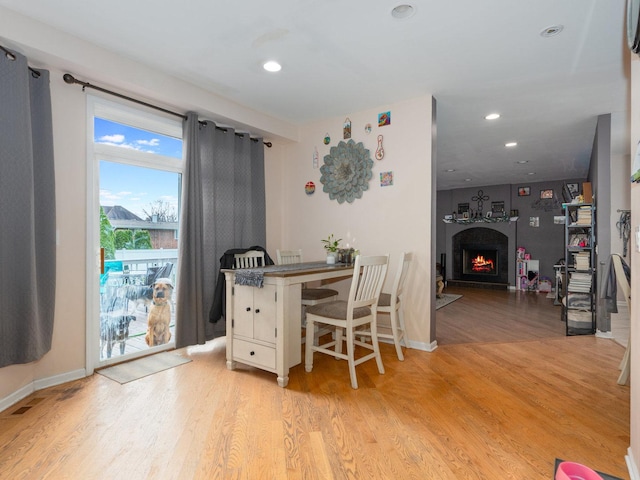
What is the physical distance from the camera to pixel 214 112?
3.45 m

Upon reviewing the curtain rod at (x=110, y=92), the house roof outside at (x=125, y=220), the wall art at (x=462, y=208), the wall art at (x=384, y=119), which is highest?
the wall art at (x=384, y=119)

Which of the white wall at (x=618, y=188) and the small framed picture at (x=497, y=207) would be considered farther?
the small framed picture at (x=497, y=207)

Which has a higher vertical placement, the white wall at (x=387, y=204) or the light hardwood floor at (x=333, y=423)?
the white wall at (x=387, y=204)

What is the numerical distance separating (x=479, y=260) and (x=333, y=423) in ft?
24.7

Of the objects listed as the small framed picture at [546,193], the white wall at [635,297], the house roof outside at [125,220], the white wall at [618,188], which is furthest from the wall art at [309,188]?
the small framed picture at [546,193]

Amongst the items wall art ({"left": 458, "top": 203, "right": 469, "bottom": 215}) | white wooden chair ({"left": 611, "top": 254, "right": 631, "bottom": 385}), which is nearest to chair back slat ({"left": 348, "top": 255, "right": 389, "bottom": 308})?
white wooden chair ({"left": 611, "top": 254, "right": 631, "bottom": 385})

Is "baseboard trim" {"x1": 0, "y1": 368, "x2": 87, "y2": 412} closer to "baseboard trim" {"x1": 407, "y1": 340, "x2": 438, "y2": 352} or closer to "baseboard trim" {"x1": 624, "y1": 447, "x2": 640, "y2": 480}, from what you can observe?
"baseboard trim" {"x1": 407, "y1": 340, "x2": 438, "y2": 352}

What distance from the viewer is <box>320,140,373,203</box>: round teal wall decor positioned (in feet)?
12.6

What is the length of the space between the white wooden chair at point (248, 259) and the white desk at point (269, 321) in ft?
2.28

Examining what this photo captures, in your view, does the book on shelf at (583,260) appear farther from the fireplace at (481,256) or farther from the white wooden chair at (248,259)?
the fireplace at (481,256)

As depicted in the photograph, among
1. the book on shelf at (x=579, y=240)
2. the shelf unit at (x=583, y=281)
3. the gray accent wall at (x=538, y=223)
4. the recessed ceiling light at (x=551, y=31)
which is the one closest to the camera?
the recessed ceiling light at (x=551, y=31)

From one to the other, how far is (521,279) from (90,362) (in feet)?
26.6

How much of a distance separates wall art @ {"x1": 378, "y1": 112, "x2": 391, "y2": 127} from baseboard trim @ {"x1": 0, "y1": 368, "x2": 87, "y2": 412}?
139 inches

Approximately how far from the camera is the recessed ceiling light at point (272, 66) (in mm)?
2833
